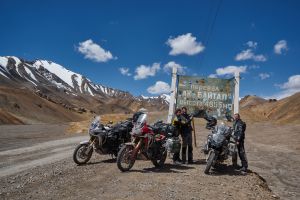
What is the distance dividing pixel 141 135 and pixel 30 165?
5075 mm

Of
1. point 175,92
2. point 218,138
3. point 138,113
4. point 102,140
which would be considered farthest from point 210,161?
point 175,92

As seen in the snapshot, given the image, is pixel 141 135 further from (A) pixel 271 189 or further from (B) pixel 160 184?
(A) pixel 271 189

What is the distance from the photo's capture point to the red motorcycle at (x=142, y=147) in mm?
11326

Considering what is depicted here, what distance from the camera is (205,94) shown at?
61.0 ft

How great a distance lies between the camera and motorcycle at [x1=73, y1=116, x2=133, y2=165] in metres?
12.9

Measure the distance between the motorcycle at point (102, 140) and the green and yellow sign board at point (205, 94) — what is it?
18.9ft

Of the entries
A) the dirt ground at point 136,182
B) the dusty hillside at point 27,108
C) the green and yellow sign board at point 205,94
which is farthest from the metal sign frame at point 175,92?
the dusty hillside at point 27,108

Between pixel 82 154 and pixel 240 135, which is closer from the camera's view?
pixel 82 154

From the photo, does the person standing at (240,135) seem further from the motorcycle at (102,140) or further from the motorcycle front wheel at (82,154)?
the motorcycle front wheel at (82,154)

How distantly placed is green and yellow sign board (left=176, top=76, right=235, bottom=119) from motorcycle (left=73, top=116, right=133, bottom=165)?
5.75 m

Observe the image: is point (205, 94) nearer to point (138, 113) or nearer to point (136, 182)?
point (138, 113)

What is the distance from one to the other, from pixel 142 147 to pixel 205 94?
7.51m

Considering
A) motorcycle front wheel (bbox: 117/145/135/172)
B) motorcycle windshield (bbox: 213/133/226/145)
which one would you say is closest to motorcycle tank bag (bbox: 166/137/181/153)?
motorcycle windshield (bbox: 213/133/226/145)

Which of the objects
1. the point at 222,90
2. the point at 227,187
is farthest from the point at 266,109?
the point at 227,187
